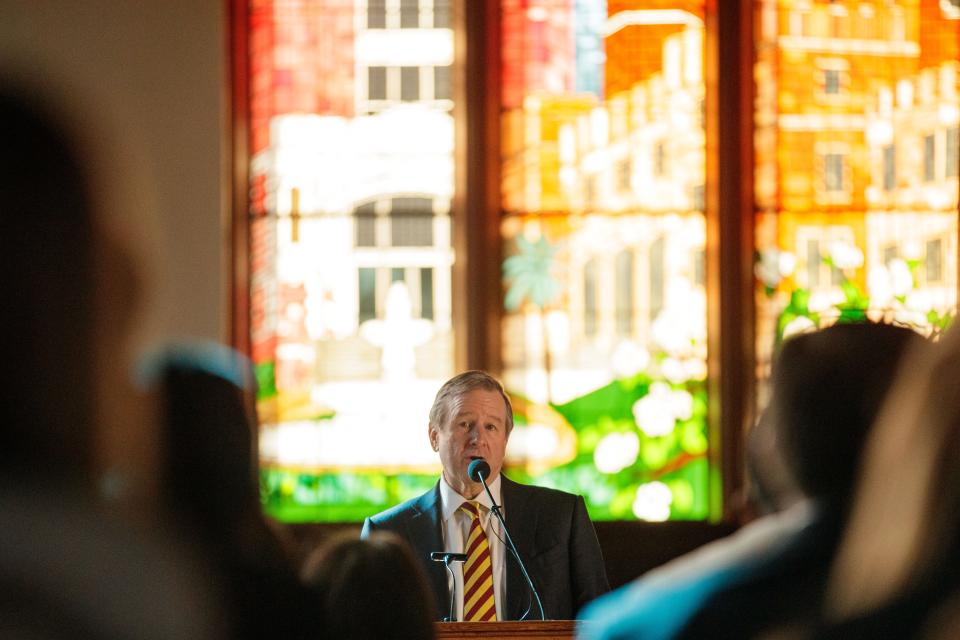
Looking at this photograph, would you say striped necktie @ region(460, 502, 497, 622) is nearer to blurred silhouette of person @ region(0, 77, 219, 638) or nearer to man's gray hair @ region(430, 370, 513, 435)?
man's gray hair @ region(430, 370, 513, 435)

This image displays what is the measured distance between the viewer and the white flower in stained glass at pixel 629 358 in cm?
612

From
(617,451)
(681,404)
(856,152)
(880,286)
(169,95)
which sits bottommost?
(617,451)

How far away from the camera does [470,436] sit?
351 centimetres

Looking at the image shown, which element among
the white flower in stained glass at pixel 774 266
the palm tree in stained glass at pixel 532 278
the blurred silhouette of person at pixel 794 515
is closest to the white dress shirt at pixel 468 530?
the blurred silhouette of person at pixel 794 515

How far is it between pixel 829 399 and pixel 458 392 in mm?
2251

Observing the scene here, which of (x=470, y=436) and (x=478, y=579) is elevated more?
(x=470, y=436)

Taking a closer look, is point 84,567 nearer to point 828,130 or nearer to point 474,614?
point 474,614

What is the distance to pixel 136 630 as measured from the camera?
0.91 m

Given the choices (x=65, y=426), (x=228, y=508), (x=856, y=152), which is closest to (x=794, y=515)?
(x=228, y=508)

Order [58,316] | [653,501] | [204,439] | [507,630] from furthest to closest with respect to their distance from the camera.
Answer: [653,501]
[507,630]
[204,439]
[58,316]

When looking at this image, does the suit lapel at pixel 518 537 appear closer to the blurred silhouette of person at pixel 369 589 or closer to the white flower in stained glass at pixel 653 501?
the blurred silhouette of person at pixel 369 589

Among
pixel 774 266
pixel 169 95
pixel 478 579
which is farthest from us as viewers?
pixel 774 266

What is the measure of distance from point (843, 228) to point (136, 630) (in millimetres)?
5739

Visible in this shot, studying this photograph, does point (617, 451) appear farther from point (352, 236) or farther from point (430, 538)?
point (430, 538)
